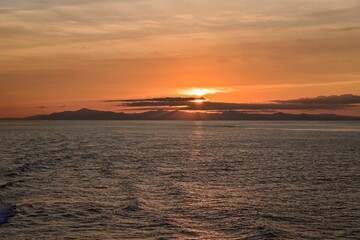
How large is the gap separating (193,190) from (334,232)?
16764mm

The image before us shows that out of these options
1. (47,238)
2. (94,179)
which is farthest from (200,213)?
(94,179)

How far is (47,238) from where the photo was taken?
25719mm

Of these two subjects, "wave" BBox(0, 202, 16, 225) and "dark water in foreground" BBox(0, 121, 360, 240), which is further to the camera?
"wave" BBox(0, 202, 16, 225)

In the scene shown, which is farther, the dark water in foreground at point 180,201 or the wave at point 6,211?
the wave at point 6,211

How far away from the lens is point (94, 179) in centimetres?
4928

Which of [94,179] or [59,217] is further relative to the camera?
[94,179]

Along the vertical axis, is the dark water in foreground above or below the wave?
below

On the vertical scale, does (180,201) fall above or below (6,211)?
below

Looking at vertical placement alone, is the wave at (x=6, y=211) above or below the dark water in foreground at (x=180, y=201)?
above

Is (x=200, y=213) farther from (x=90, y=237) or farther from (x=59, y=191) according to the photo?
(x=59, y=191)

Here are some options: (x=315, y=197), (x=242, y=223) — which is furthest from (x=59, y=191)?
(x=315, y=197)

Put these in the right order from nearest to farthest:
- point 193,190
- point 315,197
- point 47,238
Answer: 1. point 47,238
2. point 315,197
3. point 193,190

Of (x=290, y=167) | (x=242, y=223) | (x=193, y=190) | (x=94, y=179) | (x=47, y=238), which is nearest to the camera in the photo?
(x=47, y=238)

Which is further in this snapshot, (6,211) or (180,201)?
(180,201)
